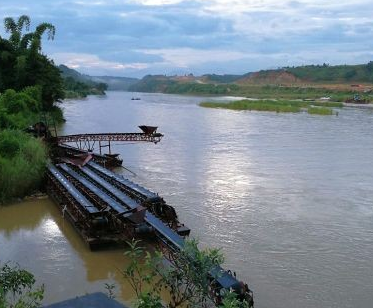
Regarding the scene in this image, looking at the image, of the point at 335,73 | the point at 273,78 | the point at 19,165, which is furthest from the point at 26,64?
the point at 273,78

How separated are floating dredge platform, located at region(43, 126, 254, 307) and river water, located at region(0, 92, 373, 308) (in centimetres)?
56

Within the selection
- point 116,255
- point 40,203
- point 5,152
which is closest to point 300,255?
point 116,255

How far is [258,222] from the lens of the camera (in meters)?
15.9

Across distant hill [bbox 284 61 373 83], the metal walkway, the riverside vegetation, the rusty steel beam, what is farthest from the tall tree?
distant hill [bbox 284 61 373 83]

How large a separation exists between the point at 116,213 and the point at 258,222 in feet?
16.3

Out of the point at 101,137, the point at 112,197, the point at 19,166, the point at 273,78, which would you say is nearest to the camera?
the point at 112,197

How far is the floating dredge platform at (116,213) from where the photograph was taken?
11.6 metres

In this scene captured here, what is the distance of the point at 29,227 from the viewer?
1577 cm

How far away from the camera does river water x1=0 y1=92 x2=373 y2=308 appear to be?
1157cm

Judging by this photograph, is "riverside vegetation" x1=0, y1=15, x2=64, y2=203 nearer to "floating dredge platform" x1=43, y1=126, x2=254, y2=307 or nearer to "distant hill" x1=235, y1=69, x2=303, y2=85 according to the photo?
"floating dredge platform" x1=43, y1=126, x2=254, y2=307

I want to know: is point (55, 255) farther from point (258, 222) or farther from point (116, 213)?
point (258, 222)

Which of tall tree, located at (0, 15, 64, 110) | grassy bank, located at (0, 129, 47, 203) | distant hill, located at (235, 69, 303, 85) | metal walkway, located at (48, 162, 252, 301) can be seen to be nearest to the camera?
metal walkway, located at (48, 162, 252, 301)

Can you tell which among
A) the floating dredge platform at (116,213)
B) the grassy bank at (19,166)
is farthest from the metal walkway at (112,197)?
the grassy bank at (19,166)

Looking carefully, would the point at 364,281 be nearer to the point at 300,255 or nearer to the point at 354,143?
the point at 300,255
